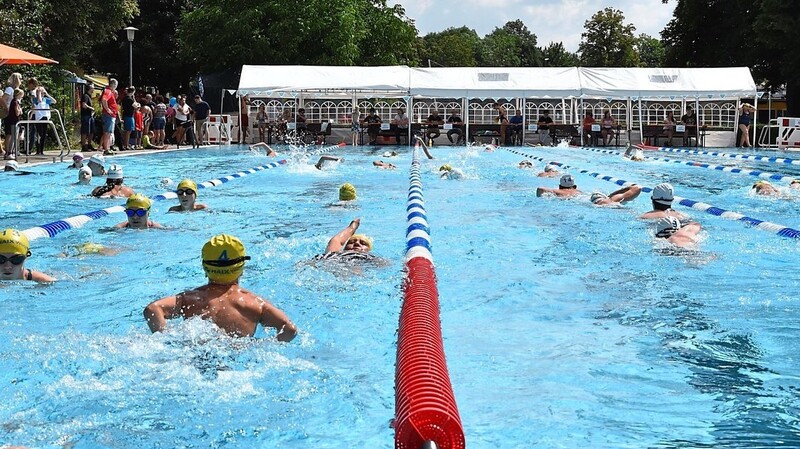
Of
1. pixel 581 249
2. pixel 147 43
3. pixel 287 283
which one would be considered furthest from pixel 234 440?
pixel 147 43

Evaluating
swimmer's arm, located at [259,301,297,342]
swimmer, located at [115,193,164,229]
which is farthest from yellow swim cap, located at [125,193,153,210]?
swimmer's arm, located at [259,301,297,342]

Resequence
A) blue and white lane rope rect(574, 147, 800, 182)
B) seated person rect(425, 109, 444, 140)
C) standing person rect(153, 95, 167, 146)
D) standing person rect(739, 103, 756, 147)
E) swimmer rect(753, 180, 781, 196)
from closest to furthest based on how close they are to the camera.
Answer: swimmer rect(753, 180, 781, 196) < blue and white lane rope rect(574, 147, 800, 182) < standing person rect(153, 95, 167, 146) < standing person rect(739, 103, 756, 147) < seated person rect(425, 109, 444, 140)

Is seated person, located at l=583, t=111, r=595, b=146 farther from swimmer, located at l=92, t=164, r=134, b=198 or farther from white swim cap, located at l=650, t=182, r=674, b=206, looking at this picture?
swimmer, located at l=92, t=164, r=134, b=198

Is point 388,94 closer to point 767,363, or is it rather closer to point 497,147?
point 497,147

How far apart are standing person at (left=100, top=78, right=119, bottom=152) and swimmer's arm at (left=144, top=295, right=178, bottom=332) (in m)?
15.1

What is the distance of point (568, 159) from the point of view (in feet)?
73.8

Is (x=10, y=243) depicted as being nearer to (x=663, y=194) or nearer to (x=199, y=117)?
(x=663, y=194)

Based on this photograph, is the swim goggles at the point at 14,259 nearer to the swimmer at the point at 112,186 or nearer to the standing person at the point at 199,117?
the swimmer at the point at 112,186

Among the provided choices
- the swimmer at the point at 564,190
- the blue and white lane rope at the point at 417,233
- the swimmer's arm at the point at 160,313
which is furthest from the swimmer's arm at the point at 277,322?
the swimmer at the point at 564,190

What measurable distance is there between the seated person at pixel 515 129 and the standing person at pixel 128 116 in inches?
485

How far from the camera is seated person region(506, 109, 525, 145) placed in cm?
2867

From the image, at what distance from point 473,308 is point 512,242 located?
2892mm

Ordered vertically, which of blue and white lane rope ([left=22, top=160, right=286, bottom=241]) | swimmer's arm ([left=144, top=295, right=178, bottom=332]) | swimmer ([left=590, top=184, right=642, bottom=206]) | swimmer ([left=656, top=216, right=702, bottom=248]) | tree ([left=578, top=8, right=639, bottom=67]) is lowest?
swimmer's arm ([left=144, top=295, right=178, bottom=332])

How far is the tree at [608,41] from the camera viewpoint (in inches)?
2499
